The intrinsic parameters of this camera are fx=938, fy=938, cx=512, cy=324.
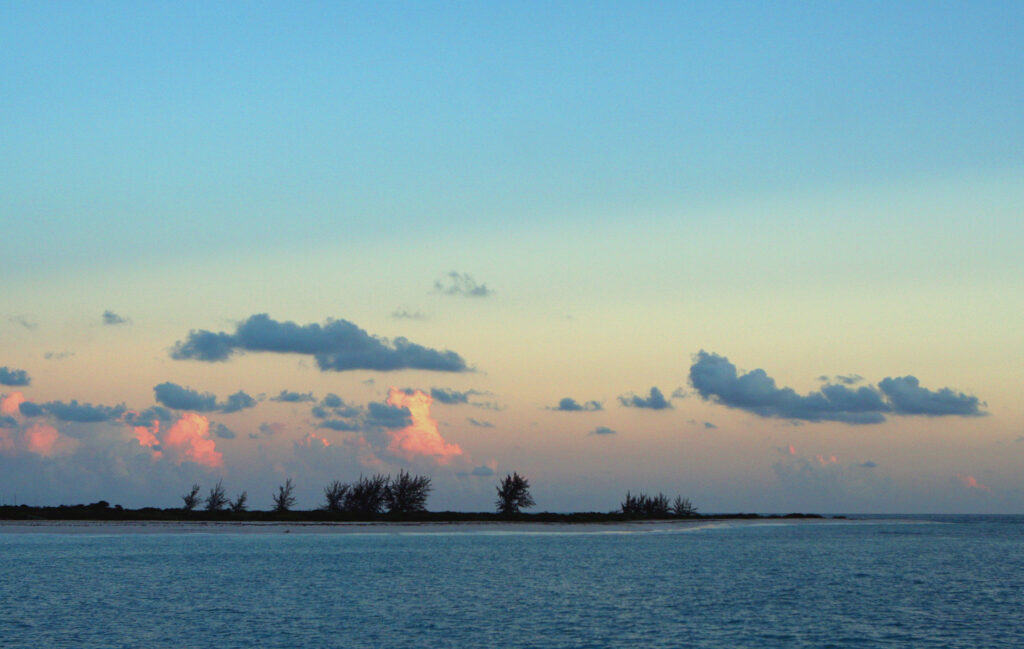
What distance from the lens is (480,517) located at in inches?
6452

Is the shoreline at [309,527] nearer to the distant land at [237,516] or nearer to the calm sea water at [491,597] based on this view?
the distant land at [237,516]

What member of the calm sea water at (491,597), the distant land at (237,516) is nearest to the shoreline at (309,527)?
the distant land at (237,516)

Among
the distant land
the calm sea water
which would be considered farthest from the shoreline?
the calm sea water

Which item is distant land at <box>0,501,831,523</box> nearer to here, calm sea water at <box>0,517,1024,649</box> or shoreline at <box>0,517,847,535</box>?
shoreline at <box>0,517,847,535</box>

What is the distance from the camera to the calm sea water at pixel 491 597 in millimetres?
39406

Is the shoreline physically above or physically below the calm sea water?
above

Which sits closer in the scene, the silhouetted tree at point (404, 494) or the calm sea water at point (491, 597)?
the calm sea water at point (491, 597)

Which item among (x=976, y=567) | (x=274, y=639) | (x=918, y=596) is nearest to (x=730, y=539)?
(x=976, y=567)

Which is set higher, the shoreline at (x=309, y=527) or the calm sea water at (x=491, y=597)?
the shoreline at (x=309, y=527)

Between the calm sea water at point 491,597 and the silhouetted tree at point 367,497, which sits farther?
the silhouetted tree at point 367,497

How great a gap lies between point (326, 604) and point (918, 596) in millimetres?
34148

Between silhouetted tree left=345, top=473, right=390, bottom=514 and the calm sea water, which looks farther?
silhouetted tree left=345, top=473, right=390, bottom=514

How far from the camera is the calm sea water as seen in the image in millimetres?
39406

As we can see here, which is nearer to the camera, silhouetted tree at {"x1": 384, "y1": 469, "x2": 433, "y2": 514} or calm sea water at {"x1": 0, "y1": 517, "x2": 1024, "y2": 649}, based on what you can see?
calm sea water at {"x1": 0, "y1": 517, "x2": 1024, "y2": 649}
